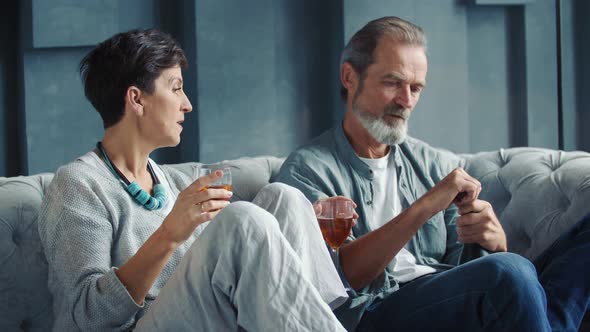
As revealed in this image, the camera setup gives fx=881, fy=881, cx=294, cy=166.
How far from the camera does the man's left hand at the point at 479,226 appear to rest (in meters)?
2.36

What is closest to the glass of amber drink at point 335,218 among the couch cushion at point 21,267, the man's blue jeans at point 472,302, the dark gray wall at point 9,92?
the man's blue jeans at point 472,302

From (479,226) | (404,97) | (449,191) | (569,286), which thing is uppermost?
(404,97)

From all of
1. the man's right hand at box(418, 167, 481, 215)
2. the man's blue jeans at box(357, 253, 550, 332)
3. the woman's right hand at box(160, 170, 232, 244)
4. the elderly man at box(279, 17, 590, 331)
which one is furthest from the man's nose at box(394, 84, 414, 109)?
the woman's right hand at box(160, 170, 232, 244)

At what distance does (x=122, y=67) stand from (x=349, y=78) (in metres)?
0.75

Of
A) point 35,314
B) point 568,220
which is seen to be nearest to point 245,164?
point 35,314

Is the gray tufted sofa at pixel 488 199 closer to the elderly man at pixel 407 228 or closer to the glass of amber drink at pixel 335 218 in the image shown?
the elderly man at pixel 407 228

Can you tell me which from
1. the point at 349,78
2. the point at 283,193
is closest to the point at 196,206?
the point at 283,193

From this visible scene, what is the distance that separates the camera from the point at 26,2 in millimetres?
2949

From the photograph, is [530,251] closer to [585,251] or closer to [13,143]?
[585,251]

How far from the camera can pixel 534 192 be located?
271 cm

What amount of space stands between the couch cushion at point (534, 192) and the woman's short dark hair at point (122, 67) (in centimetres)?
118

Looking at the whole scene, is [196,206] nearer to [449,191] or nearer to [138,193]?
[138,193]

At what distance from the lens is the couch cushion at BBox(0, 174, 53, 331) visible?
7.41ft

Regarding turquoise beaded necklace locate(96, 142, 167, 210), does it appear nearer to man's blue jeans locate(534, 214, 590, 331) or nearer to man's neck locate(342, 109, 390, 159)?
man's neck locate(342, 109, 390, 159)
